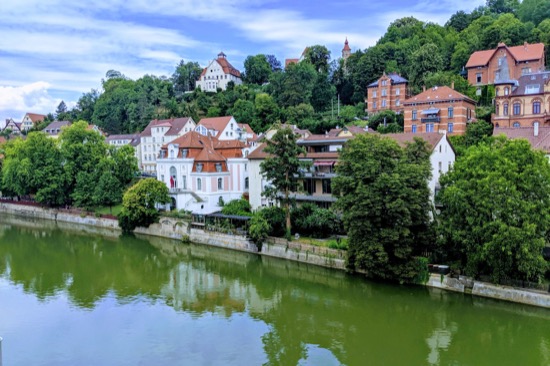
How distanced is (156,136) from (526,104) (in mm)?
49584

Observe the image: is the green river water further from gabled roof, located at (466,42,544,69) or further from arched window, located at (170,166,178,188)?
gabled roof, located at (466,42,544,69)

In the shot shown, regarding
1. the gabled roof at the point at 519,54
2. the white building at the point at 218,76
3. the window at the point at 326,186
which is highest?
the white building at the point at 218,76

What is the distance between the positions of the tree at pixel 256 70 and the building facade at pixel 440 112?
2081 inches

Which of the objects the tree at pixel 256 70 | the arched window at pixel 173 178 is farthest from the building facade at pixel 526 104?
the tree at pixel 256 70

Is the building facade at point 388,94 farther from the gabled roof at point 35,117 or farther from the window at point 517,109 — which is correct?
the gabled roof at point 35,117

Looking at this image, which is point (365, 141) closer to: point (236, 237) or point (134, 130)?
point (236, 237)

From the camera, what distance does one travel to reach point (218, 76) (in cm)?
9350

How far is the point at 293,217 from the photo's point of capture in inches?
1297

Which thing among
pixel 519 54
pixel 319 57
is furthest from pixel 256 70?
pixel 519 54

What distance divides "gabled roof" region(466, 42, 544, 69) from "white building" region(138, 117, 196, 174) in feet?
129

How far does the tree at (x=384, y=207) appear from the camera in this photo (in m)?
23.9

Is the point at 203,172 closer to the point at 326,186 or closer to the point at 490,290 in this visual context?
the point at 326,186

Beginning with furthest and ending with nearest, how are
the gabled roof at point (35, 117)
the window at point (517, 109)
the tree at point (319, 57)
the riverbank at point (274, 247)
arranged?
the gabled roof at point (35, 117), the tree at point (319, 57), the window at point (517, 109), the riverbank at point (274, 247)

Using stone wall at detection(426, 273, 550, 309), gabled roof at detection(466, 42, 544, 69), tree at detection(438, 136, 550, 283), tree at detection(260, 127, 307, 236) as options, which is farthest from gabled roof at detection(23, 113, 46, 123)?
tree at detection(438, 136, 550, 283)
